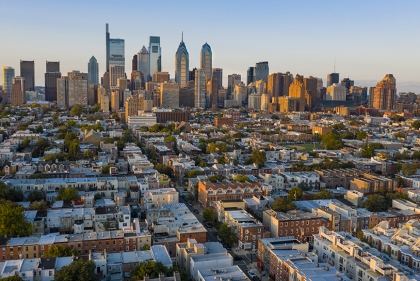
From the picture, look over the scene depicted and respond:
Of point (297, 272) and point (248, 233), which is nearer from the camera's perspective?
point (297, 272)

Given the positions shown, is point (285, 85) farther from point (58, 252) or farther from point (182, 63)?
point (58, 252)

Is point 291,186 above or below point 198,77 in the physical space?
below

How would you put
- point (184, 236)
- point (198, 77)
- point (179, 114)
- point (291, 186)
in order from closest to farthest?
point (184, 236), point (291, 186), point (179, 114), point (198, 77)

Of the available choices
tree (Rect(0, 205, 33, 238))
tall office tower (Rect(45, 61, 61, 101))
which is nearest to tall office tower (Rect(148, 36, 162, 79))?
tall office tower (Rect(45, 61, 61, 101))

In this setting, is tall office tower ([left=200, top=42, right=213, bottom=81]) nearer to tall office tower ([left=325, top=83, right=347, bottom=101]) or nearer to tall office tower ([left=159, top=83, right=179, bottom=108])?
tall office tower ([left=325, top=83, right=347, bottom=101])

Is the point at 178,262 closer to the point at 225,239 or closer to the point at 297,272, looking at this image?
the point at 225,239

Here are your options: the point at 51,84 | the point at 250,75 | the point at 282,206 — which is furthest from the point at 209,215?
the point at 250,75

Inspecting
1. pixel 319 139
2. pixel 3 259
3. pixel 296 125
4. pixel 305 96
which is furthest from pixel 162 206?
pixel 305 96

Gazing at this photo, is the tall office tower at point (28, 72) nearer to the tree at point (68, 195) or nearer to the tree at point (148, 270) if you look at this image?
the tree at point (68, 195)
